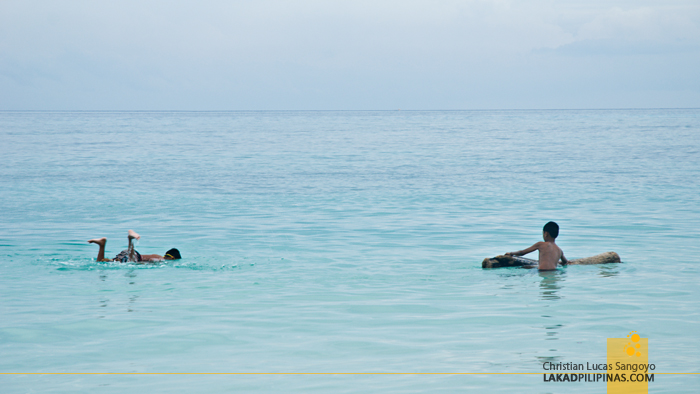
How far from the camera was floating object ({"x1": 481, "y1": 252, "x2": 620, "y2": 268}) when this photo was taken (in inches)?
515

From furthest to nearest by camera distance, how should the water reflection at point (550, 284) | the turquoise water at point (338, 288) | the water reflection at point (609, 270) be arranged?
the water reflection at point (609, 270)
the water reflection at point (550, 284)
the turquoise water at point (338, 288)

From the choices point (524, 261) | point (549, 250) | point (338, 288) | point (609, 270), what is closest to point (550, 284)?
point (549, 250)

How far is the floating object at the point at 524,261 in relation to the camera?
1307cm

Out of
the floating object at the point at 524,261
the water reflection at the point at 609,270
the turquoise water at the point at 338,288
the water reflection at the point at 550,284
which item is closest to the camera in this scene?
the turquoise water at the point at 338,288

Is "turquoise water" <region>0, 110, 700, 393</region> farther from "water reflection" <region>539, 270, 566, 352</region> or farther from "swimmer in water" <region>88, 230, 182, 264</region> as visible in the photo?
"swimmer in water" <region>88, 230, 182, 264</region>

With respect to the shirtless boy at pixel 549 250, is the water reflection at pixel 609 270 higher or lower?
lower

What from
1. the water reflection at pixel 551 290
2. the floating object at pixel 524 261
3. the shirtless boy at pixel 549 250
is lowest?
the water reflection at pixel 551 290

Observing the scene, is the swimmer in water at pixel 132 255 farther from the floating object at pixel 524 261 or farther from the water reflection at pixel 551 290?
the water reflection at pixel 551 290

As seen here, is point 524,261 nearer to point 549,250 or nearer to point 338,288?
point 549,250

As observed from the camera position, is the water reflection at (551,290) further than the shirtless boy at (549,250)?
No

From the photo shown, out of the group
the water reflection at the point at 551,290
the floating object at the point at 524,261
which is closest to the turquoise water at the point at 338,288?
the water reflection at the point at 551,290

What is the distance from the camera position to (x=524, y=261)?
13.2m

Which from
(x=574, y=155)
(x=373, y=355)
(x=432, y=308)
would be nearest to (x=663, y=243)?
(x=432, y=308)

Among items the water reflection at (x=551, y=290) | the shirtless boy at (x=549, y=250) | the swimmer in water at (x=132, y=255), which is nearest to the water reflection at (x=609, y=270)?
the water reflection at (x=551, y=290)
